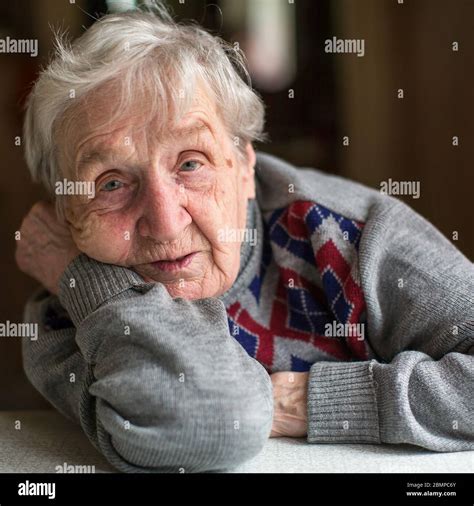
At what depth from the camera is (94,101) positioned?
→ 1119 millimetres

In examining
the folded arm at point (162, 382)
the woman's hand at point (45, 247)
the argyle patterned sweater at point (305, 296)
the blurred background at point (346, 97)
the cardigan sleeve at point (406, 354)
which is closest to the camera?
the folded arm at point (162, 382)

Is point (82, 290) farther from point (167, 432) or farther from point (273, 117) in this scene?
point (273, 117)

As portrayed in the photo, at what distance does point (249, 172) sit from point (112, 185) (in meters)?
0.25

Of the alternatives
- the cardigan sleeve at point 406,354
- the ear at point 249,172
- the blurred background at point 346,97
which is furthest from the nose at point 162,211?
the blurred background at point 346,97

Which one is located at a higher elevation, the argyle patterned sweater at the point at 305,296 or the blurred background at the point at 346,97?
the blurred background at the point at 346,97

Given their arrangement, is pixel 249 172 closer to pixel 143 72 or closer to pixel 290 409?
pixel 143 72

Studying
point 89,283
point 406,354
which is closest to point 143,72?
point 89,283

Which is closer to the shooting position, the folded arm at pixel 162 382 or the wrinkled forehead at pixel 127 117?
the folded arm at pixel 162 382

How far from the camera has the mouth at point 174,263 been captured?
45.4 inches

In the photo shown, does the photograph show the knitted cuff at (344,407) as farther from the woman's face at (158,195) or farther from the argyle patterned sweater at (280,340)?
the woman's face at (158,195)

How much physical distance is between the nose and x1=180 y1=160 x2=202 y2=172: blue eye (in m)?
0.03

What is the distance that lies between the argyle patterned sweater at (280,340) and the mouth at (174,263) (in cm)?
4

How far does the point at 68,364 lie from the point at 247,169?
0.43 metres
